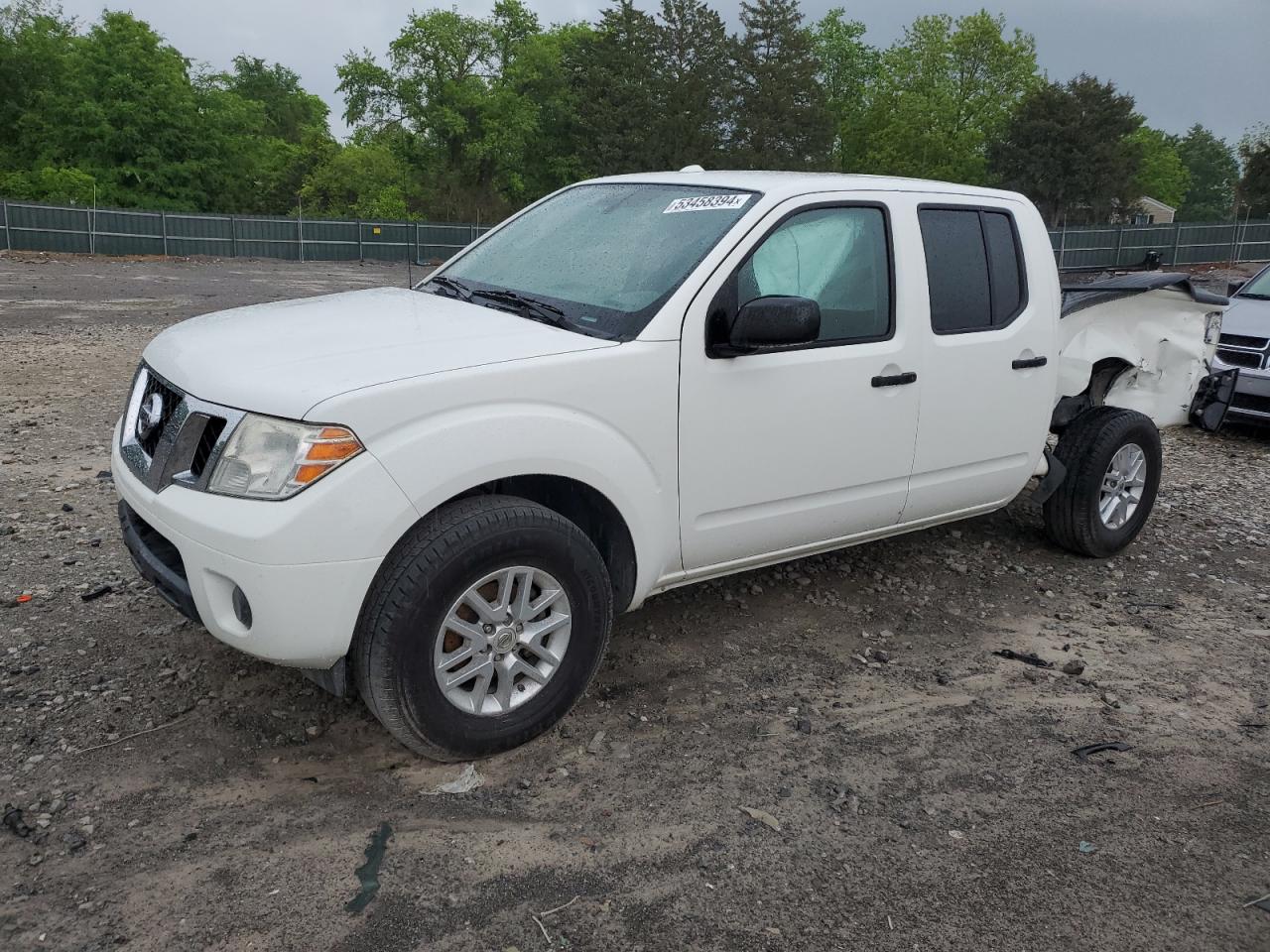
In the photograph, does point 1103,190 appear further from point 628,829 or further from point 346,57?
point 628,829

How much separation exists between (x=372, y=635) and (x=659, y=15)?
2368 inches

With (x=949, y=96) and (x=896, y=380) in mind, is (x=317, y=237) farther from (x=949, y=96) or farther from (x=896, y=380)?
(x=949, y=96)

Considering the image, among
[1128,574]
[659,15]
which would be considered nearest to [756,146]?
[659,15]

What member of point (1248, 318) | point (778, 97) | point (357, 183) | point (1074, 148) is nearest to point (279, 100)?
point (357, 183)

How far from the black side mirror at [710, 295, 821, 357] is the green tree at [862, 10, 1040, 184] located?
204 feet

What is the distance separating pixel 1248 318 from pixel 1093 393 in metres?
4.04

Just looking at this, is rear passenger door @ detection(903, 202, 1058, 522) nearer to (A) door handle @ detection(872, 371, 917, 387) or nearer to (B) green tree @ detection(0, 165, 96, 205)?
(A) door handle @ detection(872, 371, 917, 387)

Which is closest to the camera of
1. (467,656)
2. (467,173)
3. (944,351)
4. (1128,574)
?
(467,656)

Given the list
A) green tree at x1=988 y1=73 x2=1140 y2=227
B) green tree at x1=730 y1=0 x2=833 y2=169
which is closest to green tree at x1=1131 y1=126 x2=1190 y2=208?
green tree at x1=988 y1=73 x2=1140 y2=227

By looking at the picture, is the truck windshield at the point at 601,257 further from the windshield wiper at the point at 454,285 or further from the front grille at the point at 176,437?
the front grille at the point at 176,437

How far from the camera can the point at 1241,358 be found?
8922 millimetres

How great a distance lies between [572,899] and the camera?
2.74 meters

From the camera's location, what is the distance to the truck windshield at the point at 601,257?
365 centimetres

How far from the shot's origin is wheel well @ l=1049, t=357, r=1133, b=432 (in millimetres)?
5547
